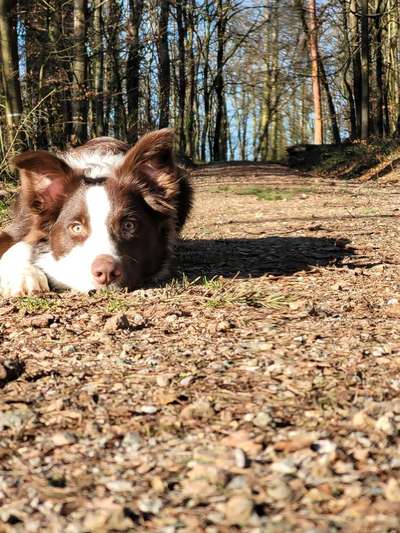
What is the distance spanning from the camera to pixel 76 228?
458 cm

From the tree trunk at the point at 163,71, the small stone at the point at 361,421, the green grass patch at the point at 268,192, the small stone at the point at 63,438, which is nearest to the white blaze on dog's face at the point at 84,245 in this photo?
the small stone at the point at 63,438

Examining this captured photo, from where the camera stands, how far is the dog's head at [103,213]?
177 inches

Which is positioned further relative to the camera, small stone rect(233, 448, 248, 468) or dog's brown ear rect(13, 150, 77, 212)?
dog's brown ear rect(13, 150, 77, 212)

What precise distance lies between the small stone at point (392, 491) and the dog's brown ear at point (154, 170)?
3.39m

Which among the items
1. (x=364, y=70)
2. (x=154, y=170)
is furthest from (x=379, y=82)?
(x=154, y=170)

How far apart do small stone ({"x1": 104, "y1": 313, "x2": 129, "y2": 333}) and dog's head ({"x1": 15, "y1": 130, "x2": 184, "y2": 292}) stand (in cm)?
66

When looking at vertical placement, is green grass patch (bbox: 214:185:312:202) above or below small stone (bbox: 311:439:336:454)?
above

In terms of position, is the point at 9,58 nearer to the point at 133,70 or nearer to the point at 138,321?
the point at 138,321

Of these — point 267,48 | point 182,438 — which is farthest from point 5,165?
point 267,48

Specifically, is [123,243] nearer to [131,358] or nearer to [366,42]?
[131,358]

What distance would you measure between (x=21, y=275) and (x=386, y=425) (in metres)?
3.11

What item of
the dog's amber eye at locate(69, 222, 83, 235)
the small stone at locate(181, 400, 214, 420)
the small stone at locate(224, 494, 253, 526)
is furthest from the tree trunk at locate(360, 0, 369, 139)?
the small stone at locate(224, 494, 253, 526)

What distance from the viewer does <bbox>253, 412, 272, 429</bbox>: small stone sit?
230cm

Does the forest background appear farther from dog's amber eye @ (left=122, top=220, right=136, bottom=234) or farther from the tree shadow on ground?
dog's amber eye @ (left=122, top=220, right=136, bottom=234)
